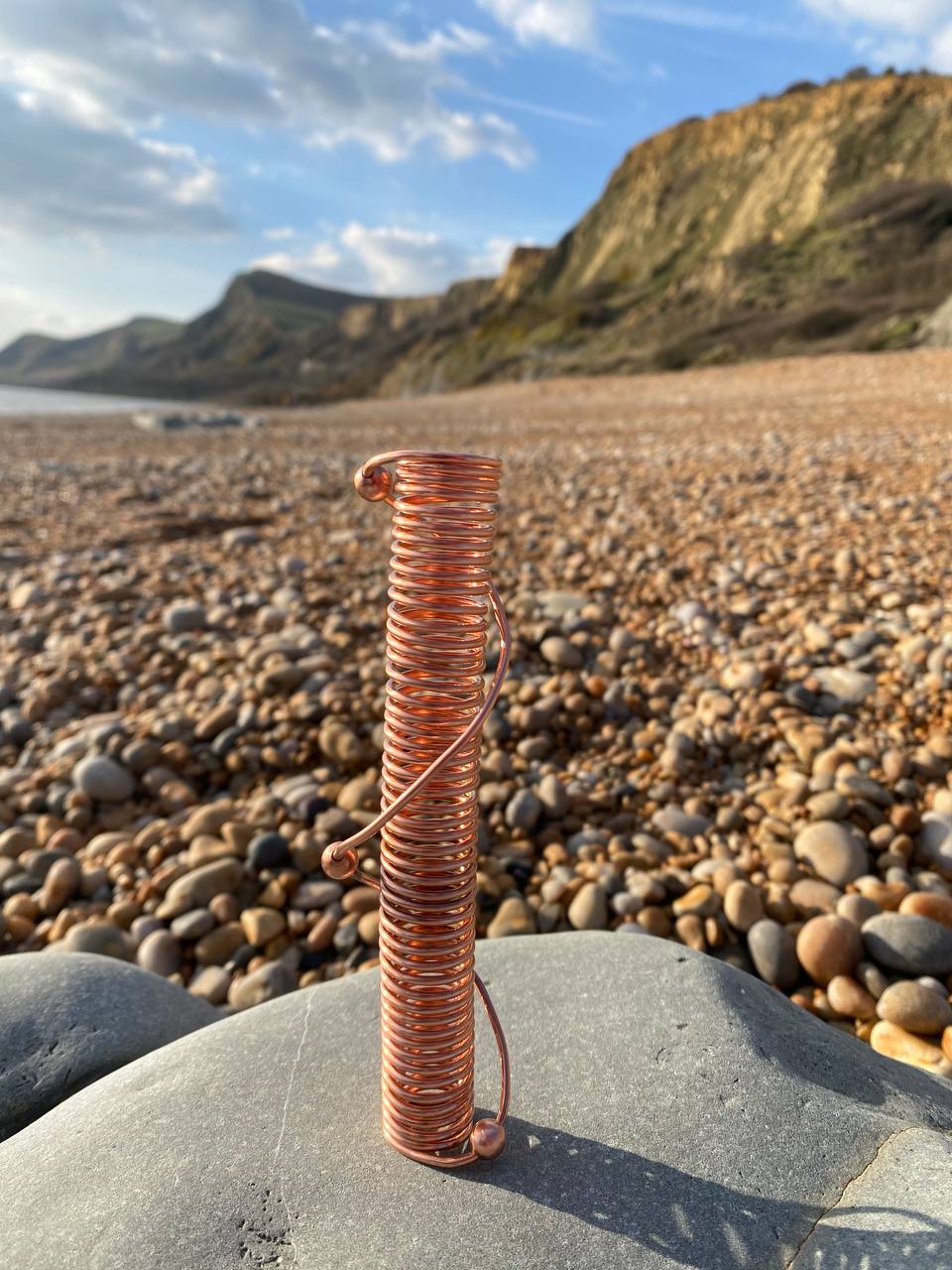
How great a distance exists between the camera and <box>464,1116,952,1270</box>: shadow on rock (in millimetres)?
1183

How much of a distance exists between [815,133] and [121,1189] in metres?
49.4

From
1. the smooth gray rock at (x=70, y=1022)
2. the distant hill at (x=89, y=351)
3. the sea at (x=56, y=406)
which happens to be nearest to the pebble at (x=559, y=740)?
the smooth gray rock at (x=70, y=1022)

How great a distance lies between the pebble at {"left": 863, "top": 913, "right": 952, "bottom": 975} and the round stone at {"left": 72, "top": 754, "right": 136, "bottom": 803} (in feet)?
8.96

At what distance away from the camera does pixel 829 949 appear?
2350mm

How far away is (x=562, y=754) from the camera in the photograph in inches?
133

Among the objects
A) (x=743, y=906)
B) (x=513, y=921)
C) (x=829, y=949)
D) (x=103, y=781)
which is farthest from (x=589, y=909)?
(x=103, y=781)

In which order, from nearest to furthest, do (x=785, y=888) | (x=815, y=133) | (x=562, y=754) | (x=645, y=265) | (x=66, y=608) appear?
(x=785, y=888) < (x=562, y=754) < (x=66, y=608) < (x=815, y=133) < (x=645, y=265)

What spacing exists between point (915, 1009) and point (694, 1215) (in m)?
1.22

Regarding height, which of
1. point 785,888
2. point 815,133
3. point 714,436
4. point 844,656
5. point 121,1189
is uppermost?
point 815,133

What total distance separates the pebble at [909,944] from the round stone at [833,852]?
24cm

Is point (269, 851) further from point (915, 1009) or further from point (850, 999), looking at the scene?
point (915, 1009)

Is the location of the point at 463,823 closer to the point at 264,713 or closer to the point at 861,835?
the point at 861,835

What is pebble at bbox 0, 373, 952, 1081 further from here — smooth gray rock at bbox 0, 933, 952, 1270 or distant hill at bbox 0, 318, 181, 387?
distant hill at bbox 0, 318, 181, 387

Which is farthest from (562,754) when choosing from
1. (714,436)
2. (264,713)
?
(714,436)
